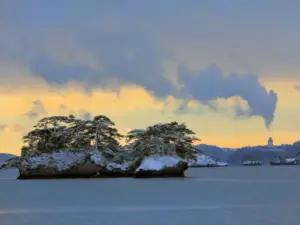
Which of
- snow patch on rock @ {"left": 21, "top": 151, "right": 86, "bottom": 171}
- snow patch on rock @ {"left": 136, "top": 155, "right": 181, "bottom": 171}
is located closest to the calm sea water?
snow patch on rock @ {"left": 136, "top": 155, "right": 181, "bottom": 171}

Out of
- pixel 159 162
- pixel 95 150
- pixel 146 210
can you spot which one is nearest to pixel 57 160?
pixel 95 150

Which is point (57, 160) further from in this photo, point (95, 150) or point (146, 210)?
point (146, 210)

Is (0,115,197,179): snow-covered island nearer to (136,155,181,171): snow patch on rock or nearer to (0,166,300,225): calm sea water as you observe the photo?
(136,155,181,171): snow patch on rock

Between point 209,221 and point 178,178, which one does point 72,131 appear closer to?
point 178,178

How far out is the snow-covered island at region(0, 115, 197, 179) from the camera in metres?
102

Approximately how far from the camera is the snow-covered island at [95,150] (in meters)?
102

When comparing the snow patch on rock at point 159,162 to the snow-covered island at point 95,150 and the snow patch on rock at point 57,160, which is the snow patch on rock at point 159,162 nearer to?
the snow-covered island at point 95,150

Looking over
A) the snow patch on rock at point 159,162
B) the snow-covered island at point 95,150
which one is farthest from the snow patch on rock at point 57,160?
the snow patch on rock at point 159,162

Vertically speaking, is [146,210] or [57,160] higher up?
[57,160]

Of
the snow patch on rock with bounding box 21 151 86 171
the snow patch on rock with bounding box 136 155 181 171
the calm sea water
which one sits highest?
the snow patch on rock with bounding box 21 151 86 171

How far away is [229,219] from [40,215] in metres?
13.7

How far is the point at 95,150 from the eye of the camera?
104 meters

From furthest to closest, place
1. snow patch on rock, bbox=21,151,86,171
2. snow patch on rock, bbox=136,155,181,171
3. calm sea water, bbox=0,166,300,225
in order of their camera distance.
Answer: snow patch on rock, bbox=21,151,86,171
snow patch on rock, bbox=136,155,181,171
calm sea water, bbox=0,166,300,225

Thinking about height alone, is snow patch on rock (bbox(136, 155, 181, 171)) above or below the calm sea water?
above
